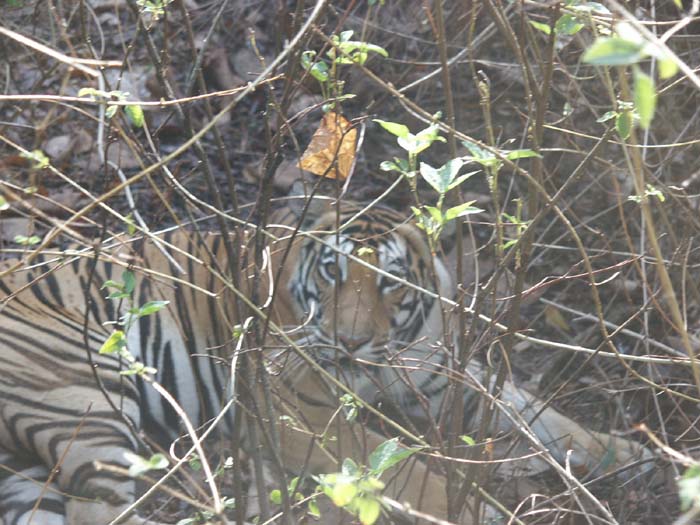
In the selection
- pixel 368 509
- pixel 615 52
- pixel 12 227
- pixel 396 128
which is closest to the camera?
pixel 615 52

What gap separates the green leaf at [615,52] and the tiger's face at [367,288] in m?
2.60

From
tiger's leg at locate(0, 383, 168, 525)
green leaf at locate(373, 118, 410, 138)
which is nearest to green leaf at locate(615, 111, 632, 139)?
green leaf at locate(373, 118, 410, 138)

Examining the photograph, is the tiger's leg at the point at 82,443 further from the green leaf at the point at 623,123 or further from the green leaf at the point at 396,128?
the green leaf at the point at 623,123

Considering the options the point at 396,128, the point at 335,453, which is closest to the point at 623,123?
the point at 396,128

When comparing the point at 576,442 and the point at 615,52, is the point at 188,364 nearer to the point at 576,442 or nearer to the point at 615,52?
the point at 576,442

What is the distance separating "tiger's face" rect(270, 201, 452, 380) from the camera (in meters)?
3.54

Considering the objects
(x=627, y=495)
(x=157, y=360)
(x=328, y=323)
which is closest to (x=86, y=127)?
(x=157, y=360)

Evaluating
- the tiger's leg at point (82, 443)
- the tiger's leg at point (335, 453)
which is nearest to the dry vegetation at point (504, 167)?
the tiger's leg at point (335, 453)

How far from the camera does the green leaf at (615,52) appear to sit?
2.66 ft

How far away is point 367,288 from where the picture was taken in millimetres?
3641

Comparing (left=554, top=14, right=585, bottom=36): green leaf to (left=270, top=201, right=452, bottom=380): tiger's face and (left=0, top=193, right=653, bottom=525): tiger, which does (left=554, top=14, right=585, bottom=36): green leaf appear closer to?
(left=0, top=193, right=653, bottom=525): tiger

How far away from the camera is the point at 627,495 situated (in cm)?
286

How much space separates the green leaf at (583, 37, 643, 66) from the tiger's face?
260 cm

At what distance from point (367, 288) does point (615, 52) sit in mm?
2842
